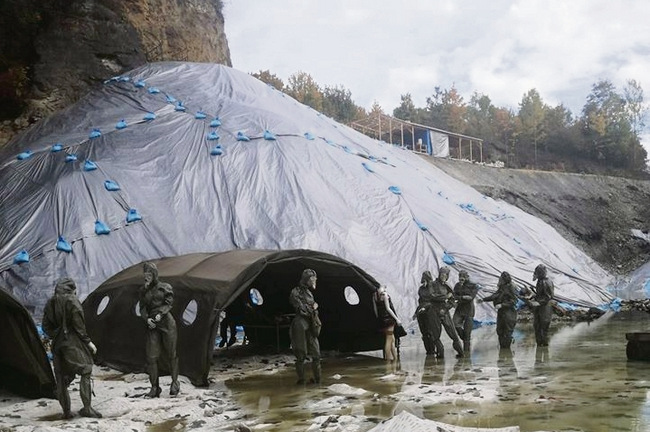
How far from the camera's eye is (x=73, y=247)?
14.3 m

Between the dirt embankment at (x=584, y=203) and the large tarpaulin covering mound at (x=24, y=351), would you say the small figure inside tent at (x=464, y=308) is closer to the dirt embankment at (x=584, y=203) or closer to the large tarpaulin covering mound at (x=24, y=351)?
the large tarpaulin covering mound at (x=24, y=351)

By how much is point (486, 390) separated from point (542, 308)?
191 inches

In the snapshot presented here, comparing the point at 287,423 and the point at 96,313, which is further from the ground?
the point at 96,313

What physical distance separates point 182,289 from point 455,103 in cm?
6536

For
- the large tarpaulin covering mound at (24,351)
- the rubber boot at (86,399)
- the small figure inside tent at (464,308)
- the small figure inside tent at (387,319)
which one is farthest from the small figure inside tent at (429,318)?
the large tarpaulin covering mound at (24,351)

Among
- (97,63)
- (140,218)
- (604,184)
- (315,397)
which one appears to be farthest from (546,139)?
(315,397)

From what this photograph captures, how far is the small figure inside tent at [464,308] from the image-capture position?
1245cm

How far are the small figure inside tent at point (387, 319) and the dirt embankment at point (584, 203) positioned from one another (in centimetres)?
2535

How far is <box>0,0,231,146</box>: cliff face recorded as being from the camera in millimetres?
22859

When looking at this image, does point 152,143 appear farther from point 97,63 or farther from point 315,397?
point 315,397

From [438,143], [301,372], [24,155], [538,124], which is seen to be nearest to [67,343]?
[301,372]

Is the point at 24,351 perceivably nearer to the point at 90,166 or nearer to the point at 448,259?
the point at 90,166

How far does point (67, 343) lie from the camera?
749 cm

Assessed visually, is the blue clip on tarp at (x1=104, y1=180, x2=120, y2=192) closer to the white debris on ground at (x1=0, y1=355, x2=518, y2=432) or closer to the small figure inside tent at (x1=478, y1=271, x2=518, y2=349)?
the white debris on ground at (x1=0, y1=355, x2=518, y2=432)
